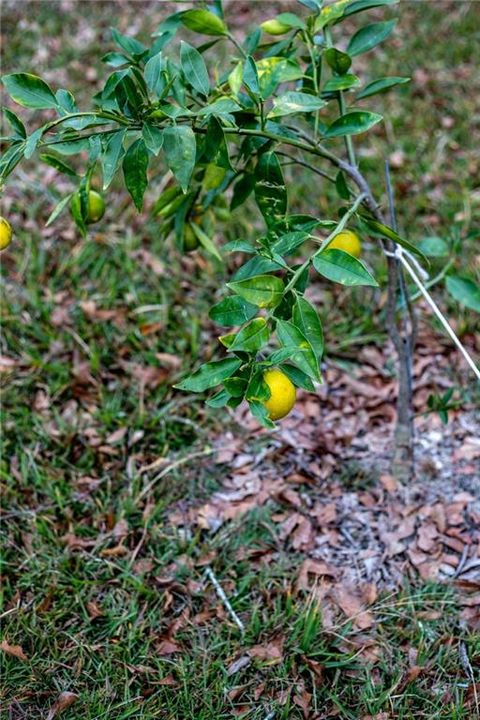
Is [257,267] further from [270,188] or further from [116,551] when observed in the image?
[116,551]

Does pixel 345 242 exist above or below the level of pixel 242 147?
below

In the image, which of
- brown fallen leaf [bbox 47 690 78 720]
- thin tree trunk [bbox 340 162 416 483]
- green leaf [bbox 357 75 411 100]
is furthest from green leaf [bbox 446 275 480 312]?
brown fallen leaf [bbox 47 690 78 720]

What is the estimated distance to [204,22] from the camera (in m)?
1.42

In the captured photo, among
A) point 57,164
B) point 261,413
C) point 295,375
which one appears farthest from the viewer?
point 57,164

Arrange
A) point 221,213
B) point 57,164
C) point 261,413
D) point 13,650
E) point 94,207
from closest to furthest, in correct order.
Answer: point 261,413 < point 57,164 < point 94,207 < point 13,650 < point 221,213

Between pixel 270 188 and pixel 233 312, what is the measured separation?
0.96 feet

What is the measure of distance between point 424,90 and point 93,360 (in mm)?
2034

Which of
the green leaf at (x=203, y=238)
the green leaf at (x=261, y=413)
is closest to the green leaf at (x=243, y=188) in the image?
the green leaf at (x=203, y=238)

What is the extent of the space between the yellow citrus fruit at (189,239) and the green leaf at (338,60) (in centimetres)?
47

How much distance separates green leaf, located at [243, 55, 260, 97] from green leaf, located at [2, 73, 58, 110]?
319mm

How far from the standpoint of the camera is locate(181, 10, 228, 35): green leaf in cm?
140

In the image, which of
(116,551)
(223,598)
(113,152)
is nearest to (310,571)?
(223,598)

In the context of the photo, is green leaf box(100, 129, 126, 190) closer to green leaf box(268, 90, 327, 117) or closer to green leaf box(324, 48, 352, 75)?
green leaf box(268, 90, 327, 117)

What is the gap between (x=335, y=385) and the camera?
90.6 inches
